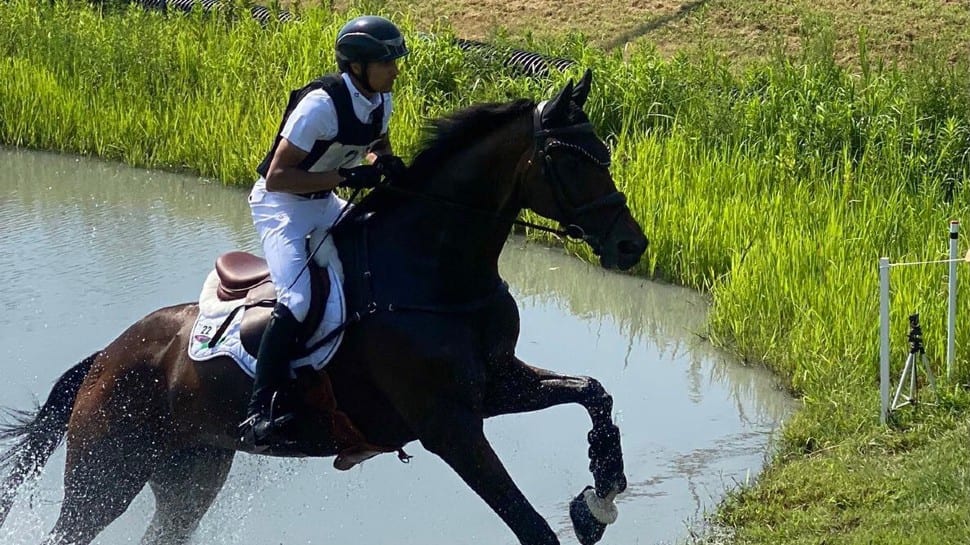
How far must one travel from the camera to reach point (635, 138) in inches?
486

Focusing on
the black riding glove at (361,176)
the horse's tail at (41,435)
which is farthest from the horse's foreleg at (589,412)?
the horse's tail at (41,435)

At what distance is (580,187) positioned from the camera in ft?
17.9

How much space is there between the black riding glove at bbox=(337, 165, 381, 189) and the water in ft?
7.08

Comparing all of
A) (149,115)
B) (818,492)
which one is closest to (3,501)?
(818,492)

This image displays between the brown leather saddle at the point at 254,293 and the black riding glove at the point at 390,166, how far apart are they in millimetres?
460

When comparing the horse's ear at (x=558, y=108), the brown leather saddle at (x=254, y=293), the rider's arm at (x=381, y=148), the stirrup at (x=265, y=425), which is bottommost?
the stirrup at (x=265, y=425)

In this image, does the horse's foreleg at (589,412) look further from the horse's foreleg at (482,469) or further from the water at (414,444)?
the water at (414,444)

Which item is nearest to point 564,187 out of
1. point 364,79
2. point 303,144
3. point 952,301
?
point 364,79

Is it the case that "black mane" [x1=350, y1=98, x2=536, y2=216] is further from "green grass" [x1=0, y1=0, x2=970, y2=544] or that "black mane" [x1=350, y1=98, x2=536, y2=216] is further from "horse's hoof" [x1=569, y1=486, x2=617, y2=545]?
"horse's hoof" [x1=569, y1=486, x2=617, y2=545]

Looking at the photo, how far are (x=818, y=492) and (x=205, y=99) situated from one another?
892cm

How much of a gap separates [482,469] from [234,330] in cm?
124

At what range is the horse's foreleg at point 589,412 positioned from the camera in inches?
231

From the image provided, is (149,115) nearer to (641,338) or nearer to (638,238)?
(641,338)

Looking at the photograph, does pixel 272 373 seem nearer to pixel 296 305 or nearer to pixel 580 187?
pixel 296 305
